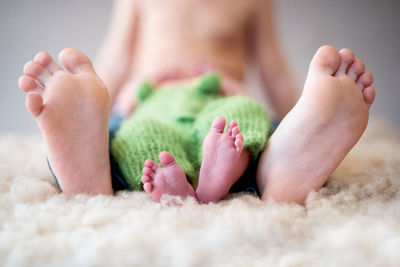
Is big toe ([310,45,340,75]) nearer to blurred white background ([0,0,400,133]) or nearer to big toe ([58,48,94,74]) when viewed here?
big toe ([58,48,94,74])

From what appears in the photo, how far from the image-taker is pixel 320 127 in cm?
56

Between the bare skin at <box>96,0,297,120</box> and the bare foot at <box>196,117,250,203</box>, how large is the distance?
45cm

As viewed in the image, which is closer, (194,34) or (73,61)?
(73,61)

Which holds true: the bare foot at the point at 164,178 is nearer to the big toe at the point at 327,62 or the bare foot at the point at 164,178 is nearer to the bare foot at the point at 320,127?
the bare foot at the point at 320,127

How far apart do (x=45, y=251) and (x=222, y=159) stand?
27cm

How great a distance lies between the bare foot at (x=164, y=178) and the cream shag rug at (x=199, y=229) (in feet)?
0.08

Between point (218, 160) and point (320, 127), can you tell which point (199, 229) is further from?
point (320, 127)

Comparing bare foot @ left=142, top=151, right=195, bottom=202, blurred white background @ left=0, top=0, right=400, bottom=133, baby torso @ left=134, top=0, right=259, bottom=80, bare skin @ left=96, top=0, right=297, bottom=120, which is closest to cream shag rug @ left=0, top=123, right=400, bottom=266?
bare foot @ left=142, top=151, right=195, bottom=202

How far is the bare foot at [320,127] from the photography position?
57 cm

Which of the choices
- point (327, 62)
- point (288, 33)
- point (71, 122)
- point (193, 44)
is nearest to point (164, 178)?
point (71, 122)

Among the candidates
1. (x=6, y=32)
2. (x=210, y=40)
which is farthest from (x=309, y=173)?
(x=6, y=32)

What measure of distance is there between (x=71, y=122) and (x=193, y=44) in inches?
23.1

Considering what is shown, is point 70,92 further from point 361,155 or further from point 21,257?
point 361,155

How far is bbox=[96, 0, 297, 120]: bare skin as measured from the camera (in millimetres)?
1078
